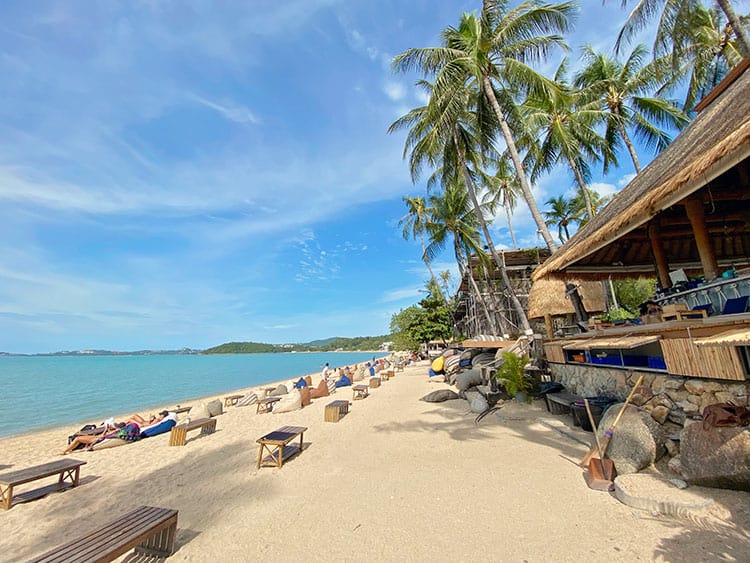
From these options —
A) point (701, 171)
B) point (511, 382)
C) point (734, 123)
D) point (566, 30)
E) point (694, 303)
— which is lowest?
point (511, 382)

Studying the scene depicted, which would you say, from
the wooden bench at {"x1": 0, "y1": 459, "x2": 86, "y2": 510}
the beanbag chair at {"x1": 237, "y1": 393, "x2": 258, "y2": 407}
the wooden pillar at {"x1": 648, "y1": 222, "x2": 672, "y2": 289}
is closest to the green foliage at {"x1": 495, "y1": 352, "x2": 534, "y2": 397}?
the wooden pillar at {"x1": 648, "y1": 222, "x2": 672, "y2": 289}

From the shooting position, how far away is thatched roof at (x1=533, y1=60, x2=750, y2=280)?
3828 millimetres

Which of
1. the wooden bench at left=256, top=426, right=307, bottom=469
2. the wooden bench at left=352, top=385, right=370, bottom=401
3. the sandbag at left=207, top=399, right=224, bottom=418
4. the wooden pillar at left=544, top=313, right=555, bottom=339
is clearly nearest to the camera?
the wooden bench at left=256, top=426, right=307, bottom=469

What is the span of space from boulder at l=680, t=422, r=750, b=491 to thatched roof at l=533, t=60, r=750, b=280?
9.46 feet

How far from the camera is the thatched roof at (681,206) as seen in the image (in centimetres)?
383

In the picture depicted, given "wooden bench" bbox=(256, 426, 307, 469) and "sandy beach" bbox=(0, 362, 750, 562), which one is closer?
"sandy beach" bbox=(0, 362, 750, 562)

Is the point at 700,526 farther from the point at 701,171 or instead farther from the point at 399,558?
the point at 701,171

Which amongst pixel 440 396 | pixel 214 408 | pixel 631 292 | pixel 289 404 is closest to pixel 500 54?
pixel 440 396

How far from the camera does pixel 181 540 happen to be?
3.81 metres

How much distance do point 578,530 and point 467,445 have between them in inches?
122

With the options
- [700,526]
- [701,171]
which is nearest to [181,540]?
[700,526]

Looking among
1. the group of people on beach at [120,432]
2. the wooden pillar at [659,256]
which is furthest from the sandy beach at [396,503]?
the wooden pillar at [659,256]

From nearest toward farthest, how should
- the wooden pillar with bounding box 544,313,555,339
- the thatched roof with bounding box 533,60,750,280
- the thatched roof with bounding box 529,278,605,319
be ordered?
1. the thatched roof with bounding box 533,60,750,280
2. the wooden pillar with bounding box 544,313,555,339
3. the thatched roof with bounding box 529,278,605,319

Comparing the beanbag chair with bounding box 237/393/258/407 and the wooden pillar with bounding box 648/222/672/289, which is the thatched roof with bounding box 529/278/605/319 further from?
the beanbag chair with bounding box 237/393/258/407
